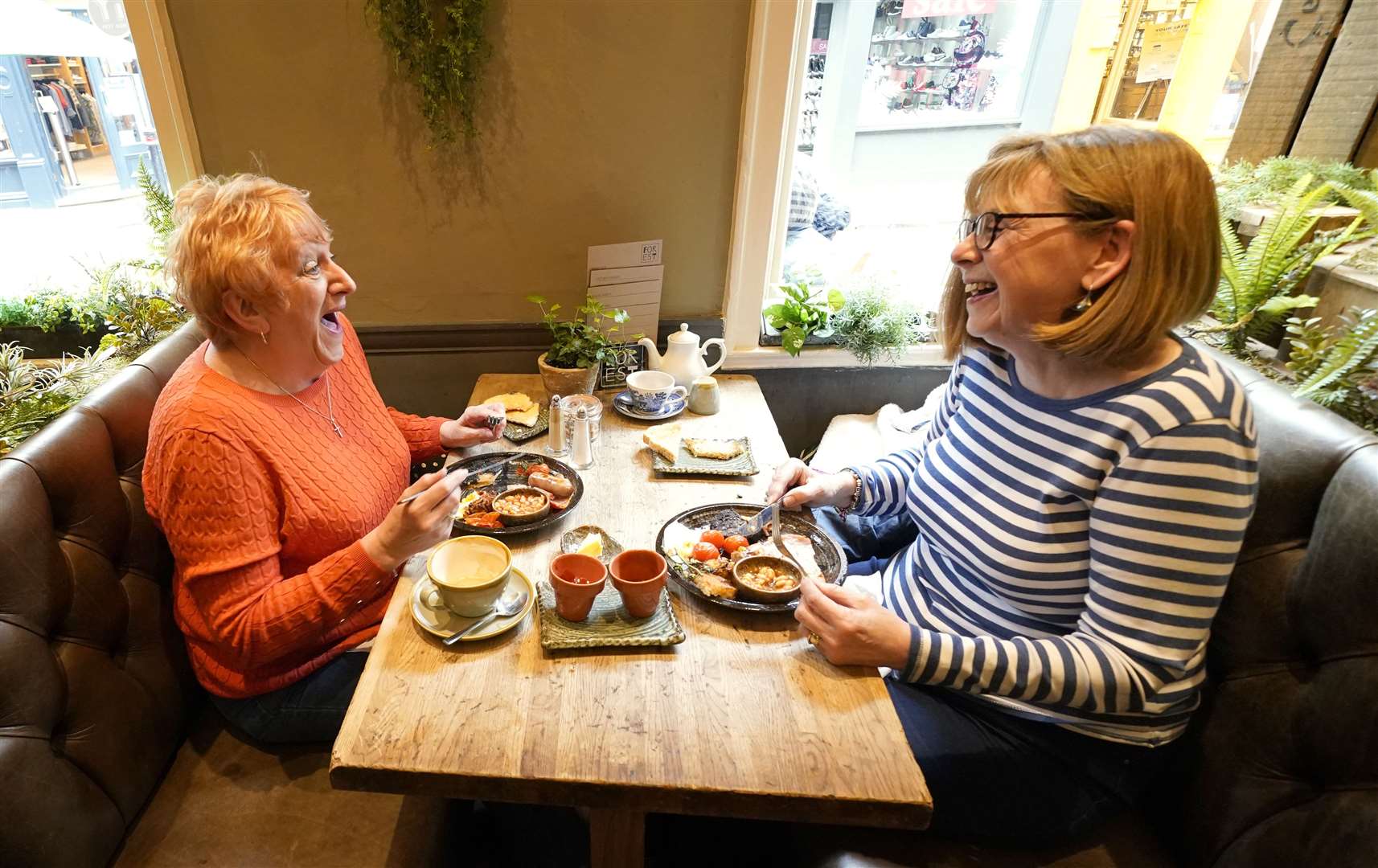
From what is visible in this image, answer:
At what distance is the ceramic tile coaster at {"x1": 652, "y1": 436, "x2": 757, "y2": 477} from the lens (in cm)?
153

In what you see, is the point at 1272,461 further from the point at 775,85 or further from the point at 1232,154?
the point at 775,85

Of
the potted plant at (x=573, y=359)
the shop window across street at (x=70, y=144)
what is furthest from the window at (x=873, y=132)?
the shop window across street at (x=70, y=144)

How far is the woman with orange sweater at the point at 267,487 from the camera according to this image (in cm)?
110

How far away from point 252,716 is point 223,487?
0.43m

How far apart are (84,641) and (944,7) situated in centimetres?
249

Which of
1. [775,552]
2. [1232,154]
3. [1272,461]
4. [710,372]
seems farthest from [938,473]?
[1232,154]

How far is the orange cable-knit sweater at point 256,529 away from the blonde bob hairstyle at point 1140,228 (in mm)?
1202

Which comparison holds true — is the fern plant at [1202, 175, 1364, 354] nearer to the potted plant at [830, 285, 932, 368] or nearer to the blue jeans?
the potted plant at [830, 285, 932, 368]

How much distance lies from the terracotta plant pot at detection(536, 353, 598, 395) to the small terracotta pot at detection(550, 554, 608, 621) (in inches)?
27.1

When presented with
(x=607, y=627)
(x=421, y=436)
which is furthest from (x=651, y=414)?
(x=607, y=627)

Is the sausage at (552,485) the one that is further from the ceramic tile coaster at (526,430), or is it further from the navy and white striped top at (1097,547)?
the navy and white striped top at (1097,547)

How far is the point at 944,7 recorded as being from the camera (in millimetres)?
2016

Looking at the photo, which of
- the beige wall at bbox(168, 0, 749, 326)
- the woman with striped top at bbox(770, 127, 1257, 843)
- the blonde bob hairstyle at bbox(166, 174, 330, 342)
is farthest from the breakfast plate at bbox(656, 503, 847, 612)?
the beige wall at bbox(168, 0, 749, 326)

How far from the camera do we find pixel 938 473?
1362 millimetres
